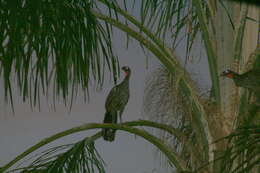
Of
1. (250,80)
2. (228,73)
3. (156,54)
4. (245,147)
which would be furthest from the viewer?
(156,54)

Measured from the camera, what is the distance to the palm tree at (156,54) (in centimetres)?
158

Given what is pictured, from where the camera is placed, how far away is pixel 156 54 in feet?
6.33

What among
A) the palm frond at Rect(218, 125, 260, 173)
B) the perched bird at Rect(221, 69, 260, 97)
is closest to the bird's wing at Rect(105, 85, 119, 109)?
the perched bird at Rect(221, 69, 260, 97)

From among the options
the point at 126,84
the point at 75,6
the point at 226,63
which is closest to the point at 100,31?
the point at 75,6

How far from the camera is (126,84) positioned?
8.69 feet

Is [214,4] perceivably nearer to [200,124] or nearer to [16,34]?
[200,124]

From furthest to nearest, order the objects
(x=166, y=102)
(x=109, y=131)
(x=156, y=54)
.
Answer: (x=109, y=131), (x=166, y=102), (x=156, y=54)

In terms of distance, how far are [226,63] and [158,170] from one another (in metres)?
0.80

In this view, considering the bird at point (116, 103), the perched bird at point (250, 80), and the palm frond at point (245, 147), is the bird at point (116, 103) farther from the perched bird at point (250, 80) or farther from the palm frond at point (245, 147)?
the palm frond at point (245, 147)

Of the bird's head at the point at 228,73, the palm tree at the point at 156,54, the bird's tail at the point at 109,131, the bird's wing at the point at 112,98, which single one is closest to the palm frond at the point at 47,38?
the palm tree at the point at 156,54

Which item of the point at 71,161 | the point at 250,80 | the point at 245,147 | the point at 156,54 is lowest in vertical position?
the point at 71,161

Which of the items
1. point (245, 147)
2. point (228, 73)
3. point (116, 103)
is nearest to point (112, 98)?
point (116, 103)

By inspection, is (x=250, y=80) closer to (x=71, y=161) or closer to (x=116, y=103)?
(x=71, y=161)

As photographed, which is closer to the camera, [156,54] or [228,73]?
[228,73]
